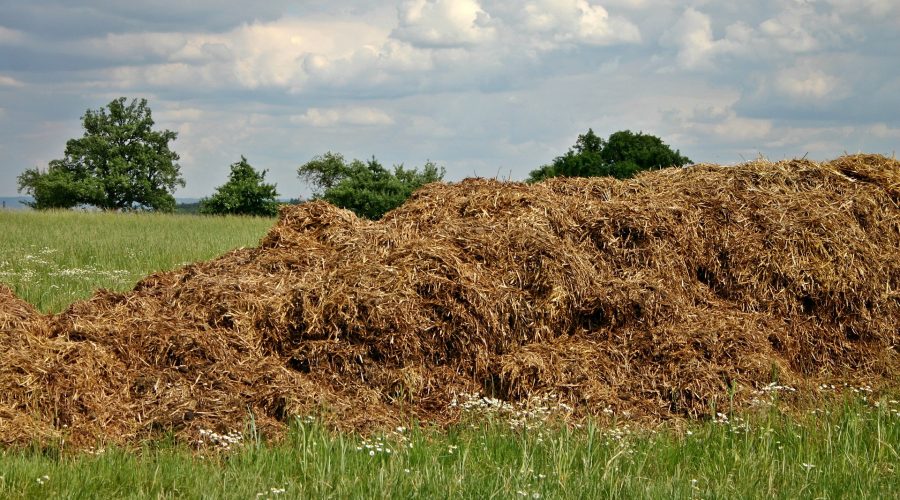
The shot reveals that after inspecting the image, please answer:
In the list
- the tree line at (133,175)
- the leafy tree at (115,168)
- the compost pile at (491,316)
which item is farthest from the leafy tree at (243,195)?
the compost pile at (491,316)

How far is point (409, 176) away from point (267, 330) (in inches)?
1490

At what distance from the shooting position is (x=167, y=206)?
64.8 metres

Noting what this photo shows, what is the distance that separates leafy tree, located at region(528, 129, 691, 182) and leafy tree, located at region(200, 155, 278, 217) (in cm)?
2229

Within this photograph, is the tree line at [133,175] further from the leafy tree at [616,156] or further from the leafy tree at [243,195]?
the leafy tree at [616,156]

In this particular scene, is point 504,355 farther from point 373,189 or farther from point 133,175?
point 133,175

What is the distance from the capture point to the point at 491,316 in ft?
26.5

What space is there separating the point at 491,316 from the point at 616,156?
23797mm

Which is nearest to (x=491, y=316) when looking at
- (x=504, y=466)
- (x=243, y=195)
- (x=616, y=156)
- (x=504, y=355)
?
(x=504, y=355)

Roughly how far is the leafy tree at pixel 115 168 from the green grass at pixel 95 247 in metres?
32.8

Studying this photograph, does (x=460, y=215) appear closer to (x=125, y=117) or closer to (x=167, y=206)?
(x=167, y=206)

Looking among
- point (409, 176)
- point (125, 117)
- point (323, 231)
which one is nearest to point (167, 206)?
point (125, 117)

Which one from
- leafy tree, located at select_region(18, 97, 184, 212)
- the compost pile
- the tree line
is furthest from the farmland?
leafy tree, located at select_region(18, 97, 184, 212)

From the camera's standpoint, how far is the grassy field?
546cm

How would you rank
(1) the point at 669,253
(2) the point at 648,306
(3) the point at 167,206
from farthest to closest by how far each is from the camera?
(3) the point at 167,206, (1) the point at 669,253, (2) the point at 648,306
